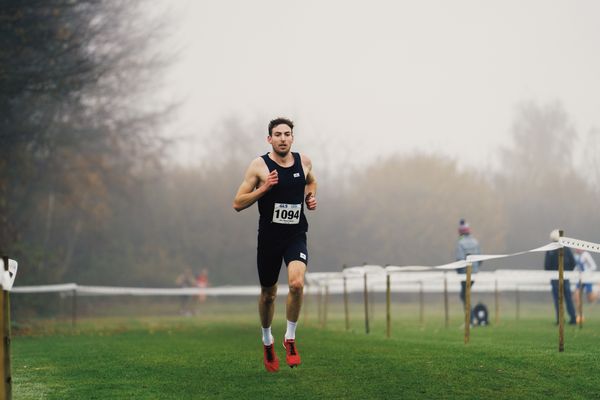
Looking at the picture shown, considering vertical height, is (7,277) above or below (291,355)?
above

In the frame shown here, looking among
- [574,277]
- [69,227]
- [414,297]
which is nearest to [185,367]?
[574,277]

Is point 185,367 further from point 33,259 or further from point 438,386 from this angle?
point 33,259

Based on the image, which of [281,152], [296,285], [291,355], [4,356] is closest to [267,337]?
[291,355]

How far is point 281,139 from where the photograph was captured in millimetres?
9703

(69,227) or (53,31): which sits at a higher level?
(53,31)

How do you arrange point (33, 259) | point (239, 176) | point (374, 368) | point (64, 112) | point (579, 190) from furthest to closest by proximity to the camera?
point (579, 190), point (239, 176), point (64, 112), point (33, 259), point (374, 368)

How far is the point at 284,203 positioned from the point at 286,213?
0.12m

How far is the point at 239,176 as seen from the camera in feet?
197

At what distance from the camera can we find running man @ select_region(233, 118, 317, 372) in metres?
9.59

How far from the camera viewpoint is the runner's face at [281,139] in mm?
9695

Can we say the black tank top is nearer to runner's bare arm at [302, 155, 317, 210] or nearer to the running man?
the running man

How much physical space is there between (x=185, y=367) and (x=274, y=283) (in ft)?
4.37

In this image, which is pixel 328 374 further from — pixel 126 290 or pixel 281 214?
pixel 126 290

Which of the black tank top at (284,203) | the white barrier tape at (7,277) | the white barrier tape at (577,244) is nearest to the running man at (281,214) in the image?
the black tank top at (284,203)
